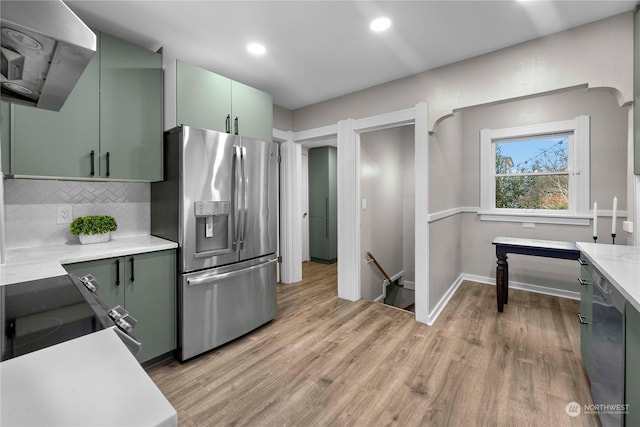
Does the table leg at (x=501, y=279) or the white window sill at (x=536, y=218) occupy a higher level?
the white window sill at (x=536, y=218)

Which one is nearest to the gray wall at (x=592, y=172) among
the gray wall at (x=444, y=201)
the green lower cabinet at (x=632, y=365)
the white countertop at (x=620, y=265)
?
the gray wall at (x=444, y=201)

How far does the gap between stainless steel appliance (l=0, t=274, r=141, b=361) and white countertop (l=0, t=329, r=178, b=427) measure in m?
0.08

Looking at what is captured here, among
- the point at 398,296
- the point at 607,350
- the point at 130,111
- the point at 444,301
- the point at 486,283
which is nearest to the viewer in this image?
the point at 607,350

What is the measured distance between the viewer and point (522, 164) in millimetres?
3854

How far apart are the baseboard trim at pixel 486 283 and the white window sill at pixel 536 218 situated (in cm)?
85

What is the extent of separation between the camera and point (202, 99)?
2297mm

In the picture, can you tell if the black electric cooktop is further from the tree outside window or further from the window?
the tree outside window

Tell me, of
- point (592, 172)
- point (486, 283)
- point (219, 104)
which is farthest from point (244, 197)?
point (592, 172)

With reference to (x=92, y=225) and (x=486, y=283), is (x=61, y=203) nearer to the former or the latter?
(x=92, y=225)

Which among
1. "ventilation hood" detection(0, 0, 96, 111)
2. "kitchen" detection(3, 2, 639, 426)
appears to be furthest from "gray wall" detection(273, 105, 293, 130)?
"ventilation hood" detection(0, 0, 96, 111)

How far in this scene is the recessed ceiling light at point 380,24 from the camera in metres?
1.96

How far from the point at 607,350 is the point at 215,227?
8.11 feet

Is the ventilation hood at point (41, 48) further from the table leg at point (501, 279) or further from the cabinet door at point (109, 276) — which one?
the table leg at point (501, 279)

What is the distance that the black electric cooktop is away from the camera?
0.68 m
